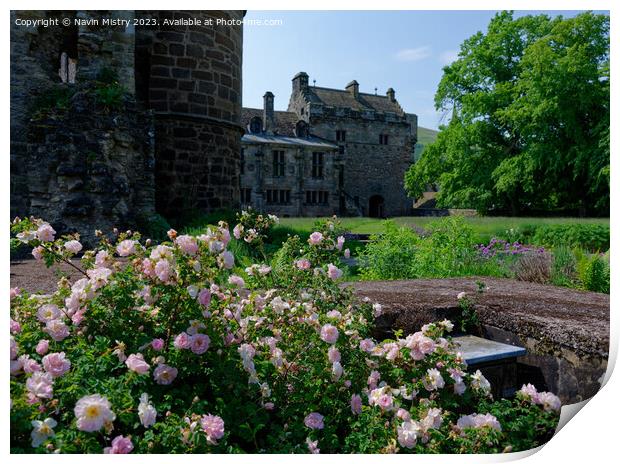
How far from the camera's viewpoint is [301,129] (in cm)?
3222

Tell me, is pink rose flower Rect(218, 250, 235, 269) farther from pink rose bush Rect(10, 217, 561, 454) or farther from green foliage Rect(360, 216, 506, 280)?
green foliage Rect(360, 216, 506, 280)

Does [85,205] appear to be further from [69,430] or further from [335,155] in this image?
[335,155]

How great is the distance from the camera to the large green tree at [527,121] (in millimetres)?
8102

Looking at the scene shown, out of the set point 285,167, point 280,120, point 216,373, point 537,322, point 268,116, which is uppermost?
point 268,116

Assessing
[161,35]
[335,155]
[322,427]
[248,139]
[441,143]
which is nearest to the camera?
[322,427]

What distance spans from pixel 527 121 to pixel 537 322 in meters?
10.3

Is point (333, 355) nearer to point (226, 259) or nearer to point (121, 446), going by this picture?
point (226, 259)

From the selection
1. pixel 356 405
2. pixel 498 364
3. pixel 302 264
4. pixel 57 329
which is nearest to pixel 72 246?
pixel 57 329

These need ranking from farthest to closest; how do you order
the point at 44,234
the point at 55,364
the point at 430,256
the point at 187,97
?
the point at 187,97 < the point at 430,256 < the point at 44,234 < the point at 55,364

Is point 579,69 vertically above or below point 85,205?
above

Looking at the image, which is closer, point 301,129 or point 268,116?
point 268,116

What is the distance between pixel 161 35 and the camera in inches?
318

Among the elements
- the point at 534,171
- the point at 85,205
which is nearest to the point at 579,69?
the point at 534,171

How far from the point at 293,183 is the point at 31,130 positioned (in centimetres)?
2572
